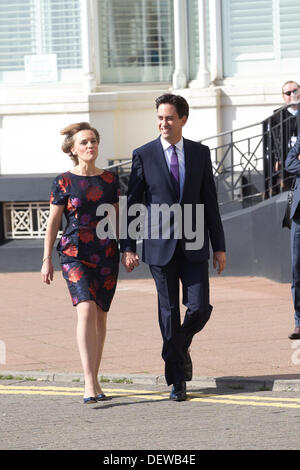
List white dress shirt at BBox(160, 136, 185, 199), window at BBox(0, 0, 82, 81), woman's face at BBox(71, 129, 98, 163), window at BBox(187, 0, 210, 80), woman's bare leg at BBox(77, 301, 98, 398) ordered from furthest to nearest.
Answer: window at BBox(0, 0, 82, 81), window at BBox(187, 0, 210, 80), woman's face at BBox(71, 129, 98, 163), white dress shirt at BBox(160, 136, 185, 199), woman's bare leg at BBox(77, 301, 98, 398)

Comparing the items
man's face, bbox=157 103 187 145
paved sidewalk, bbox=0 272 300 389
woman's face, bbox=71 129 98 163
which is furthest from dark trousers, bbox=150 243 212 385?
woman's face, bbox=71 129 98 163

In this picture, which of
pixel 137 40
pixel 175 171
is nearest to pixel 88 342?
pixel 175 171

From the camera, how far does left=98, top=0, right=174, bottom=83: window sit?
17.6 meters

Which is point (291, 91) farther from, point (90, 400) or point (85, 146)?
point (90, 400)

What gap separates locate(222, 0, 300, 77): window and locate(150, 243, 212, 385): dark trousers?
970 cm

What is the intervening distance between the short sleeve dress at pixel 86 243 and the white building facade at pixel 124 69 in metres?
8.63

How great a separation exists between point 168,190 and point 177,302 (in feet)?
2.51

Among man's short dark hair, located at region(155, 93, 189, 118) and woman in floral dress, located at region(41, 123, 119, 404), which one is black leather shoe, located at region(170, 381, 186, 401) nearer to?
woman in floral dress, located at region(41, 123, 119, 404)

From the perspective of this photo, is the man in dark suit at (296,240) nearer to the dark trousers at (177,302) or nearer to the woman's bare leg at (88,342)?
the dark trousers at (177,302)

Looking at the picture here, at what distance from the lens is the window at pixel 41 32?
681 inches

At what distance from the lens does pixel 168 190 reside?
7.50 m

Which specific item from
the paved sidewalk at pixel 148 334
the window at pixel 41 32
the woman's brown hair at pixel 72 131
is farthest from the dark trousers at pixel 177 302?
the window at pixel 41 32

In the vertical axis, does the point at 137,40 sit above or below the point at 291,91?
above
